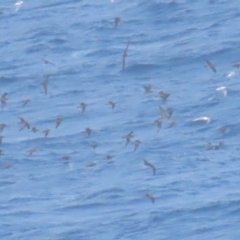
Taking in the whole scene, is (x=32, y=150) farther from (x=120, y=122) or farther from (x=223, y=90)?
(x=223, y=90)

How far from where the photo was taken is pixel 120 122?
3931cm

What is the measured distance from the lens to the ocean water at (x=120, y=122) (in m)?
31.2

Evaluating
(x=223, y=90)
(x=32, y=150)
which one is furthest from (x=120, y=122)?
(x=32, y=150)

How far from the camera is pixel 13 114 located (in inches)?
1631

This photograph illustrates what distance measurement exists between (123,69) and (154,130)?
674cm

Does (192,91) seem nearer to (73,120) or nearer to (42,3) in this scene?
(73,120)

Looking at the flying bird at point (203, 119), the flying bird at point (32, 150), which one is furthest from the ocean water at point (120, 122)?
the flying bird at point (32, 150)

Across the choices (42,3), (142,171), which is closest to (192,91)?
(142,171)

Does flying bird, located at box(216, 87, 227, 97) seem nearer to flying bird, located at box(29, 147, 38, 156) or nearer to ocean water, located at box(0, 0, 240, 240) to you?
ocean water, located at box(0, 0, 240, 240)

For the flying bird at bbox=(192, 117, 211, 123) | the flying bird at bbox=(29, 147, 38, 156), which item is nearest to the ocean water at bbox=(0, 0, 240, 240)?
the flying bird at bbox=(192, 117, 211, 123)

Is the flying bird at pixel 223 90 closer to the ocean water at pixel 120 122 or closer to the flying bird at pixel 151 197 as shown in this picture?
the ocean water at pixel 120 122

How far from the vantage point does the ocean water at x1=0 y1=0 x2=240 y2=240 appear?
3122 cm

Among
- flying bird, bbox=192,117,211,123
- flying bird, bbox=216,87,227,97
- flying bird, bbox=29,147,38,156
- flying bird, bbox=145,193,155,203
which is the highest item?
flying bird, bbox=145,193,155,203

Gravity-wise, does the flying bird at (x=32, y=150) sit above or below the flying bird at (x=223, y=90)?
above
